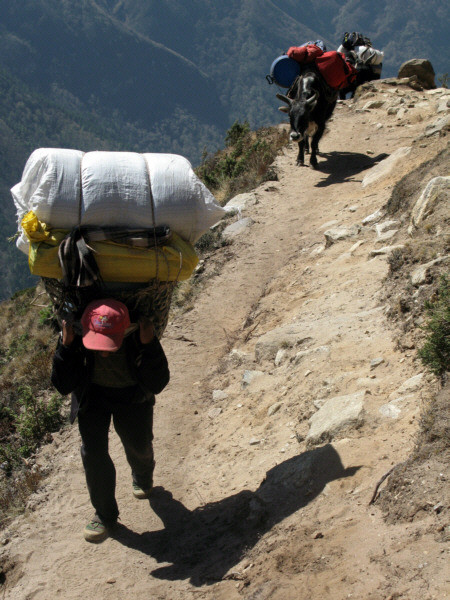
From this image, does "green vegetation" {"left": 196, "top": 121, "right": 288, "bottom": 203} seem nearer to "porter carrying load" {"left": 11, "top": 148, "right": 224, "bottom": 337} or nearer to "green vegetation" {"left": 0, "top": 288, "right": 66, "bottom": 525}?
"green vegetation" {"left": 0, "top": 288, "right": 66, "bottom": 525}

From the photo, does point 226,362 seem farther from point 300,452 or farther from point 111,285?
point 111,285

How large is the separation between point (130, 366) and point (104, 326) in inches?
17.8

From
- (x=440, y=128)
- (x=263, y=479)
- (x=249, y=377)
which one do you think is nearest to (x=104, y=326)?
(x=263, y=479)

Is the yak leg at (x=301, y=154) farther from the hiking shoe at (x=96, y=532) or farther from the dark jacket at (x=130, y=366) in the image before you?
the hiking shoe at (x=96, y=532)

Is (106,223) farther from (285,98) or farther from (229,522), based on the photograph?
(285,98)

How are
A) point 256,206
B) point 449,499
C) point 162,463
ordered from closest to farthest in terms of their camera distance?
point 449,499, point 162,463, point 256,206

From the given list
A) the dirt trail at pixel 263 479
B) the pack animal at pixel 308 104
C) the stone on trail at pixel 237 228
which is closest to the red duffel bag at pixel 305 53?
the pack animal at pixel 308 104

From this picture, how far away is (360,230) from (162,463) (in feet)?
13.0

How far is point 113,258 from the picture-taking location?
11.2ft

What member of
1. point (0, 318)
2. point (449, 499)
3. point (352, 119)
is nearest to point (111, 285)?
point (449, 499)

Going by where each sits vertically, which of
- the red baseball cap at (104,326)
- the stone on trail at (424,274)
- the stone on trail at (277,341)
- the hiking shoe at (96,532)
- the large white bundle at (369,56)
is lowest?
the hiking shoe at (96,532)

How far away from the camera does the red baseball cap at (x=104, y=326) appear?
126 inches

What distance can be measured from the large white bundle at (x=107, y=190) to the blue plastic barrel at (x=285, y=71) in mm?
8423

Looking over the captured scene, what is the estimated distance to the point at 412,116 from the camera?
12930 mm
